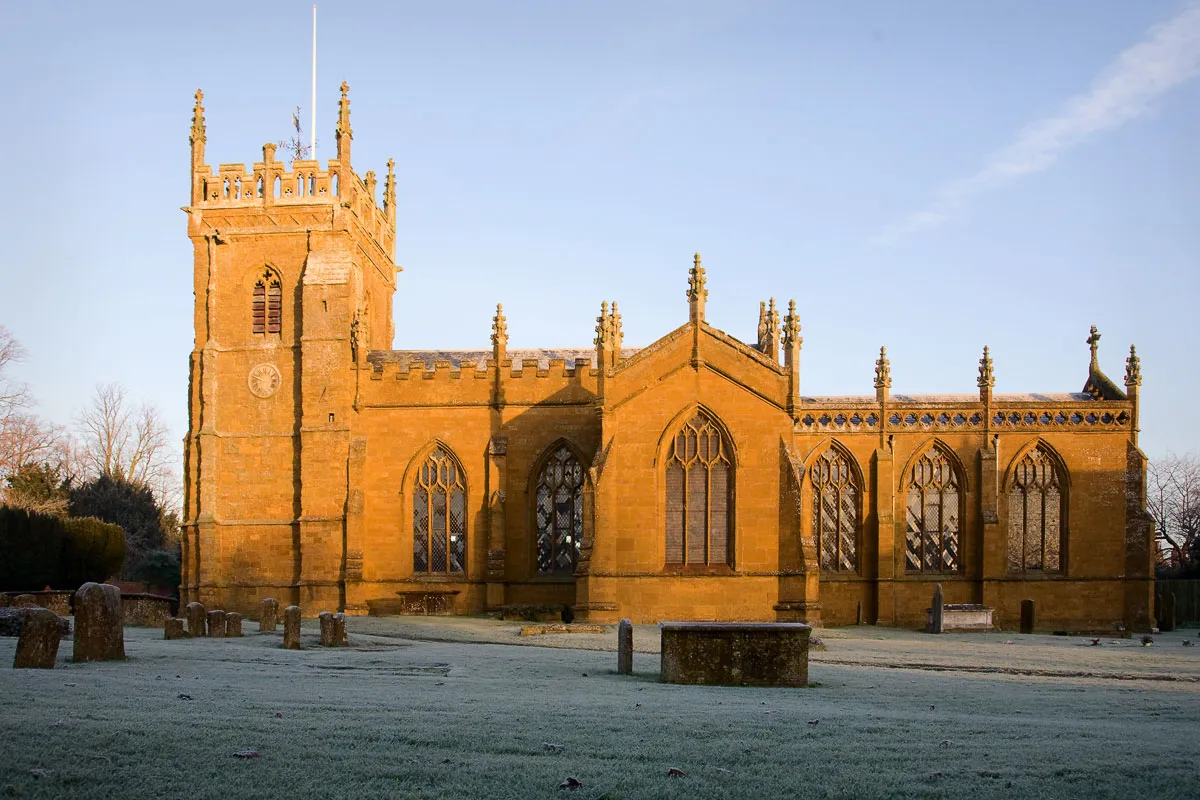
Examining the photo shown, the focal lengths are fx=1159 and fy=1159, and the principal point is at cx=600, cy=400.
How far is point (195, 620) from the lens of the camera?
22578mm

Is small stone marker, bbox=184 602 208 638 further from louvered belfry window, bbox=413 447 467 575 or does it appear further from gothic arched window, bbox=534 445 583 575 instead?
gothic arched window, bbox=534 445 583 575

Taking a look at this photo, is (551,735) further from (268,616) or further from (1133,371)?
(1133,371)

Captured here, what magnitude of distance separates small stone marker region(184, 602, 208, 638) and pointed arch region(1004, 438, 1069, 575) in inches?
973

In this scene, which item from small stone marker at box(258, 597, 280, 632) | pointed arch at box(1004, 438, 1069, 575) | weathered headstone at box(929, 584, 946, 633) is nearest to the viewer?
small stone marker at box(258, 597, 280, 632)

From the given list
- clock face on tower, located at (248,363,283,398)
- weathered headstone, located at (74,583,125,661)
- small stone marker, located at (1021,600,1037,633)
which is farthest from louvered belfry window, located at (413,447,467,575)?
weathered headstone, located at (74,583,125,661)

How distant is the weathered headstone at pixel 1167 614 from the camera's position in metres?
37.6

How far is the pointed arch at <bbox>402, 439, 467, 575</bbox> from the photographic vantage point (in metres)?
36.0

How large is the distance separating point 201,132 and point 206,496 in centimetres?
1237

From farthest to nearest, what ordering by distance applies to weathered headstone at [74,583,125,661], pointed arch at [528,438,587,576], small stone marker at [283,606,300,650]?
pointed arch at [528,438,587,576] → small stone marker at [283,606,300,650] → weathered headstone at [74,583,125,661]

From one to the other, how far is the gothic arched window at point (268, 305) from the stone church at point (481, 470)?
7 centimetres

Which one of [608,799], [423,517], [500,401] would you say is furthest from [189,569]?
[608,799]

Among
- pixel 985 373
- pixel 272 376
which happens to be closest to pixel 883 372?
pixel 985 373

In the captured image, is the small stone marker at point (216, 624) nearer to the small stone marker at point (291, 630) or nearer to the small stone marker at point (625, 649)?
the small stone marker at point (291, 630)

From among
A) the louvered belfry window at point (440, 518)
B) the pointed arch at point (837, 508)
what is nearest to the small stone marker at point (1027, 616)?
the pointed arch at point (837, 508)
